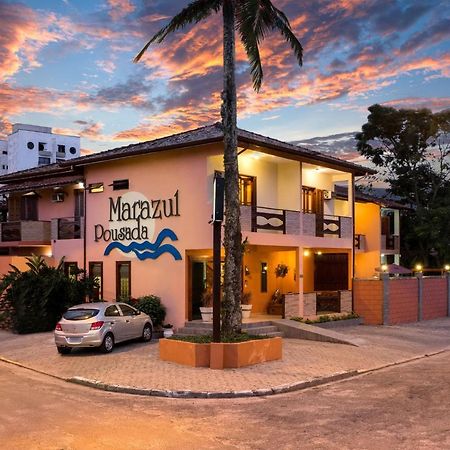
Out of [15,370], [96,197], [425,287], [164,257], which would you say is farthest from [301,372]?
[425,287]

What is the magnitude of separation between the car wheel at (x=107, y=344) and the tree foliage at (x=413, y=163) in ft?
80.4

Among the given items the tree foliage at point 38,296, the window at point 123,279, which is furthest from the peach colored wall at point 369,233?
the tree foliage at point 38,296

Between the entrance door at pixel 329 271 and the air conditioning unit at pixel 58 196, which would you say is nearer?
the air conditioning unit at pixel 58 196

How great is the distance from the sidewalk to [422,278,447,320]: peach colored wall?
6282 millimetres

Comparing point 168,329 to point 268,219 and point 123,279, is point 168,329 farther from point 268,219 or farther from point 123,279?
point 268,219

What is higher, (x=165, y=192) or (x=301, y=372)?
(x=165, y=192)

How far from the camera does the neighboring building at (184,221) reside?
71.3 ft

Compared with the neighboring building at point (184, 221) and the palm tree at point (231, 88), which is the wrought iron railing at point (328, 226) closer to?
the neighboring building at point (184, 221)

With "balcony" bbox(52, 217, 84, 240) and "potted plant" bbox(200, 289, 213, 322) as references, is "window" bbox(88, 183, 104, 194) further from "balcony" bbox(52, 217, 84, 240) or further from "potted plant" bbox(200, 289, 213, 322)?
"potted plant" bbox(200, 289, 213, 322)

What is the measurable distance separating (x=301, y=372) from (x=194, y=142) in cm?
918

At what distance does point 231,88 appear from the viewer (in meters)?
16.6

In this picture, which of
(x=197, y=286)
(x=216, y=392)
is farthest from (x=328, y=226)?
(x=216, y=392)

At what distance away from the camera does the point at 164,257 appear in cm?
2234

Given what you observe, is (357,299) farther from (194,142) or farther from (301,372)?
(301,372)
